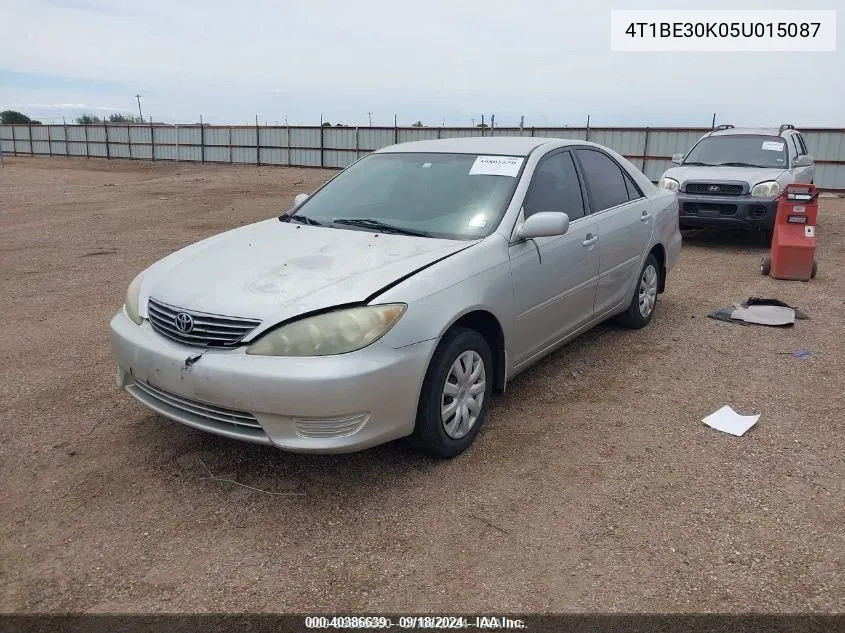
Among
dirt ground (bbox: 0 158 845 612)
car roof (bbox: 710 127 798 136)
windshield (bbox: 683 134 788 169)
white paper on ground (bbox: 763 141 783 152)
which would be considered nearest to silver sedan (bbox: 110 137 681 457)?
dirt ground (bbox: 0 158 845 612)

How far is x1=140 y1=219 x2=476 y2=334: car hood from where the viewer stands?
125 inches

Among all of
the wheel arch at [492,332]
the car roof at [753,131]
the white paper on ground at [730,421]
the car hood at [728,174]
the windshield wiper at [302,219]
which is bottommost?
the white paper on ground at [730,421]

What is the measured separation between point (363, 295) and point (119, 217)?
11.9 metres

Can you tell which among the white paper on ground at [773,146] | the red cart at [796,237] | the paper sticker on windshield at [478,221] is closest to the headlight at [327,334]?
the paper sticker on windshield at [478,221]

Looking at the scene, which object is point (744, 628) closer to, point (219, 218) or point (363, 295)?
point (363, 295)

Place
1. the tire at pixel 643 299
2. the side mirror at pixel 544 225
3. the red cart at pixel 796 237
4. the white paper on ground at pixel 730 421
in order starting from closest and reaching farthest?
the side mirror at pixel 544 225 < the white paper on ground at pixel 730 421 < the tire at pixel 643 299 < the red cart at pixel 796 237

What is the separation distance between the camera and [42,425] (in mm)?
3996

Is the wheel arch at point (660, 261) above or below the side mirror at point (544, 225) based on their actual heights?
below

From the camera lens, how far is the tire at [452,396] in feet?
11.0

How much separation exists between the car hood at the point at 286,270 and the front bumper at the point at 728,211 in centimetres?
712

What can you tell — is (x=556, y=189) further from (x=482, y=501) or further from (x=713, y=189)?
(x=713, y=189)

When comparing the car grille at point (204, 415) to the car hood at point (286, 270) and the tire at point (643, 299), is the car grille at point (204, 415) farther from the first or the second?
the tire at point (643, 299)

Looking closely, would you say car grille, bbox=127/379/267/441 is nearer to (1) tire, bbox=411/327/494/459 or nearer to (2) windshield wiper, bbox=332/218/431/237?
(1) tire, bbox=411/327/494/459

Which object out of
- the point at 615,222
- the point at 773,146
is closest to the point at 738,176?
the point at 773,146
